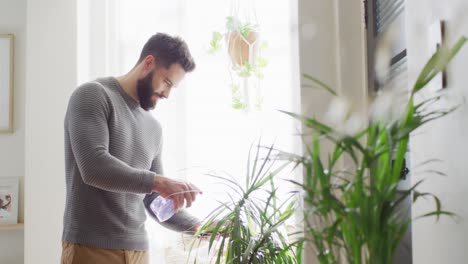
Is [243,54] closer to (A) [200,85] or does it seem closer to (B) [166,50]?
(A) [200,85]

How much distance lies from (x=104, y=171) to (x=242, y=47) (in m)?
1.51

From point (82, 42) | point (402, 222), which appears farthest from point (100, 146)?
point (82, 42)

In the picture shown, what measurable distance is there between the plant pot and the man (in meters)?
0.97

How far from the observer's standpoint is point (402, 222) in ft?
3.26

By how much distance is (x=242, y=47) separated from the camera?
3.25 metres

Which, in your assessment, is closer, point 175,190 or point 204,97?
point 175,190

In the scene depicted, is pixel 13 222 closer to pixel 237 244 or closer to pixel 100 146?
pixel 100 146

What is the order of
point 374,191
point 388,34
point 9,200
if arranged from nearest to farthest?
point 374,191
point 388,34
point 9,200

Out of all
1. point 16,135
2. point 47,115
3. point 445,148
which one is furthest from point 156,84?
point 16,135

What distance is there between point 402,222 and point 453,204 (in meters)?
0.16

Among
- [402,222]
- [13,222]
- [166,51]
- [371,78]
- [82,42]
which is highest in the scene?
[82,42]

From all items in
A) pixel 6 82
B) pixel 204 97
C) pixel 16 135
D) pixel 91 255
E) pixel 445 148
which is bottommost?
pixel 91 255

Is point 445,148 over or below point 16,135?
below

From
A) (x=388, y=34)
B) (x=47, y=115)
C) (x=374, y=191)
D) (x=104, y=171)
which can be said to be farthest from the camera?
(x=47, y=115)
